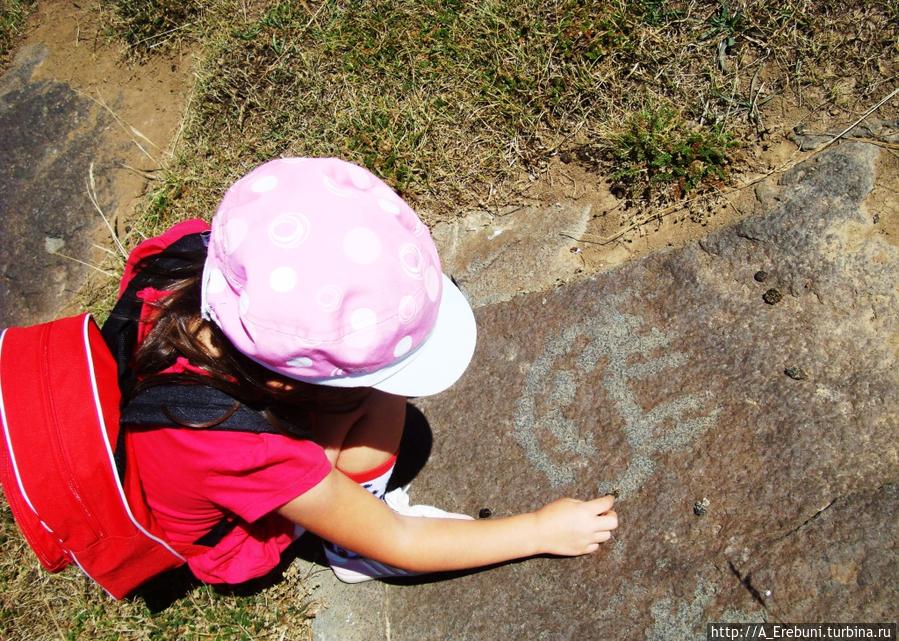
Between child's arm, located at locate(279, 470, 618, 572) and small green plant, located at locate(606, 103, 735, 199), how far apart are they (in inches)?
40.8

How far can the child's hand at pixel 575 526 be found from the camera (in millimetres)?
2002

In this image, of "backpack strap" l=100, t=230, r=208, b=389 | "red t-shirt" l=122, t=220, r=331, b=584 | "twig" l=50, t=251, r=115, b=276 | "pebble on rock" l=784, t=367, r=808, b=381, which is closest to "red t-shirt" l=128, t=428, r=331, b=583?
"red t-shirt" l=122, t=220, r=331, b=584

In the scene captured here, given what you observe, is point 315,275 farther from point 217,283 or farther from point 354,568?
point 354,568

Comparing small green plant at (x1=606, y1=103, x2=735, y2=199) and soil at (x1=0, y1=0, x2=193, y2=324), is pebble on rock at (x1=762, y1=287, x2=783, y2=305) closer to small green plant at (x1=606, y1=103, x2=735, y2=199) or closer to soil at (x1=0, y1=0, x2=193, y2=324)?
small green plant at (x1=606, y1=103, x2=735, y2=199)

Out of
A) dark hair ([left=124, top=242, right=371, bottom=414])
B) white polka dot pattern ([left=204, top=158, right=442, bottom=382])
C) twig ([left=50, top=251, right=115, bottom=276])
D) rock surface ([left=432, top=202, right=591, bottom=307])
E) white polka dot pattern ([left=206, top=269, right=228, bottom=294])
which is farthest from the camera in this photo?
twig ([left=50, top=251, right=115, bottom=276])

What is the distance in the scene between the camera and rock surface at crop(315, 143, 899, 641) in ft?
5.90

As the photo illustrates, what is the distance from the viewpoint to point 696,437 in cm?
202

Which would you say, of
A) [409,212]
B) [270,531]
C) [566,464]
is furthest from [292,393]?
[566,464]

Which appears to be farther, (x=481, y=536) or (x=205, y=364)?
(x=481, y=536)

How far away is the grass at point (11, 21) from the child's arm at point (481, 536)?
11.5ft

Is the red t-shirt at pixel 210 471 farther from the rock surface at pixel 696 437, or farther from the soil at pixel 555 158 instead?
the soil at pixel 555 158

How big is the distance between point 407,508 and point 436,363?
0.76 metres

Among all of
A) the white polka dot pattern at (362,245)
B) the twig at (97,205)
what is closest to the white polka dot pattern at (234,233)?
the white polka dot pattern at (362,245)

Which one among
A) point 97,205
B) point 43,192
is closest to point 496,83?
point 97,205
